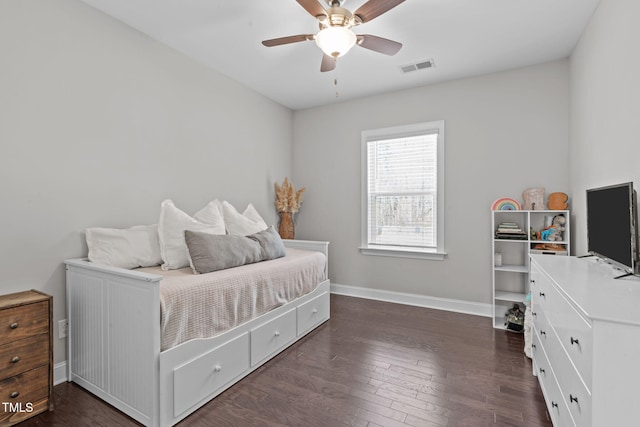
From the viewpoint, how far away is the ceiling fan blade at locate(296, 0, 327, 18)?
1829 millimetres

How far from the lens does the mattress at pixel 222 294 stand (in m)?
1.75

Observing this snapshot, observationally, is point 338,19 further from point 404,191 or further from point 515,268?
point 515,268

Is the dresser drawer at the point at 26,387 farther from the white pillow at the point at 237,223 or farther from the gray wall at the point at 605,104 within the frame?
the gray wall at the point at 605,104

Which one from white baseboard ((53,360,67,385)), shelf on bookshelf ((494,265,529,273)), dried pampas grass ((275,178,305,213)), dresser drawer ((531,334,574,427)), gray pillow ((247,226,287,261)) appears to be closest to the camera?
dresser drawer ((531,334,574,427))

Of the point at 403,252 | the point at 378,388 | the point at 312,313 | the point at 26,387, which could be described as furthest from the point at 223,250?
the point at 403,252

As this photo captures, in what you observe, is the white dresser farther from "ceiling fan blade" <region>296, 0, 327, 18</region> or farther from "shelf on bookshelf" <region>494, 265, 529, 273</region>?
"ceiling fan blade" <region>296, 0, 327, 18</region>

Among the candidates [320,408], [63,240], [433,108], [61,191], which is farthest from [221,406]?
[433,108]

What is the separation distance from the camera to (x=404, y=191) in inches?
154

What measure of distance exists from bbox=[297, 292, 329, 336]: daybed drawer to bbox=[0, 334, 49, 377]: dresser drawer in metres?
1.73

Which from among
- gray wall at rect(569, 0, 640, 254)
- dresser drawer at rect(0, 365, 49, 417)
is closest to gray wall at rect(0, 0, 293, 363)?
dresser drawer at rect(0, 365, 49, 417)

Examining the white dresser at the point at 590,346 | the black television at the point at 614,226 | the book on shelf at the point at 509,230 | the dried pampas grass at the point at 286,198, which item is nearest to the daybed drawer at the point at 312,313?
the dried pampas grass at the point at 286,198

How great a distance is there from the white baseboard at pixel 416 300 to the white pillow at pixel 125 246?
253cm

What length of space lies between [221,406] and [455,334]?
7.07ft

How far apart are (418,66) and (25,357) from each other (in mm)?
3851
